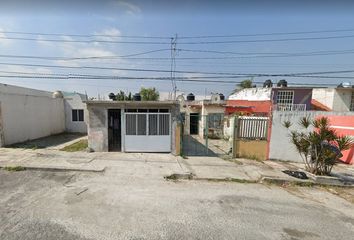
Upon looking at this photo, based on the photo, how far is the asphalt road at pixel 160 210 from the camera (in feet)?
13.5

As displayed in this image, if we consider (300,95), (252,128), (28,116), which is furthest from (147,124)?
(300,95)

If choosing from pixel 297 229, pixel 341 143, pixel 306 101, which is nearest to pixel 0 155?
pixel 297 229

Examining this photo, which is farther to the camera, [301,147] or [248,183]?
[301,147]

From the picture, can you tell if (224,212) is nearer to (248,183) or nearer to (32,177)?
(248,183)

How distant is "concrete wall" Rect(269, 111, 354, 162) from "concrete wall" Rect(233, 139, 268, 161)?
1.20ft

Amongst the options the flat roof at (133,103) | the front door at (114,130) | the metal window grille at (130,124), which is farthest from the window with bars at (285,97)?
the front door at (114,130)

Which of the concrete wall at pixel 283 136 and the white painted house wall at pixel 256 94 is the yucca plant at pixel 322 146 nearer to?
the concrete wall at pixel 283 136

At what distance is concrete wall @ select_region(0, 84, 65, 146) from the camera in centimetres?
1242

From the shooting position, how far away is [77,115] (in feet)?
63.3

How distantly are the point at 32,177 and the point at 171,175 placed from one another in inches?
199

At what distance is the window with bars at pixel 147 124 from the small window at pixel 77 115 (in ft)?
33.2

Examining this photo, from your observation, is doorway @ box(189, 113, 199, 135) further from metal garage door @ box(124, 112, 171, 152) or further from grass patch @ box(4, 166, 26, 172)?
grass patch @ box(4, 166, 26, 172)

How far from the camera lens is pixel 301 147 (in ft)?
26.8

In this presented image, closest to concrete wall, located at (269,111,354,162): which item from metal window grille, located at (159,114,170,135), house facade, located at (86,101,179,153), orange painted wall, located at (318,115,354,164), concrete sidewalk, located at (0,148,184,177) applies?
orange painted wall, located at (318,115,354,164)
